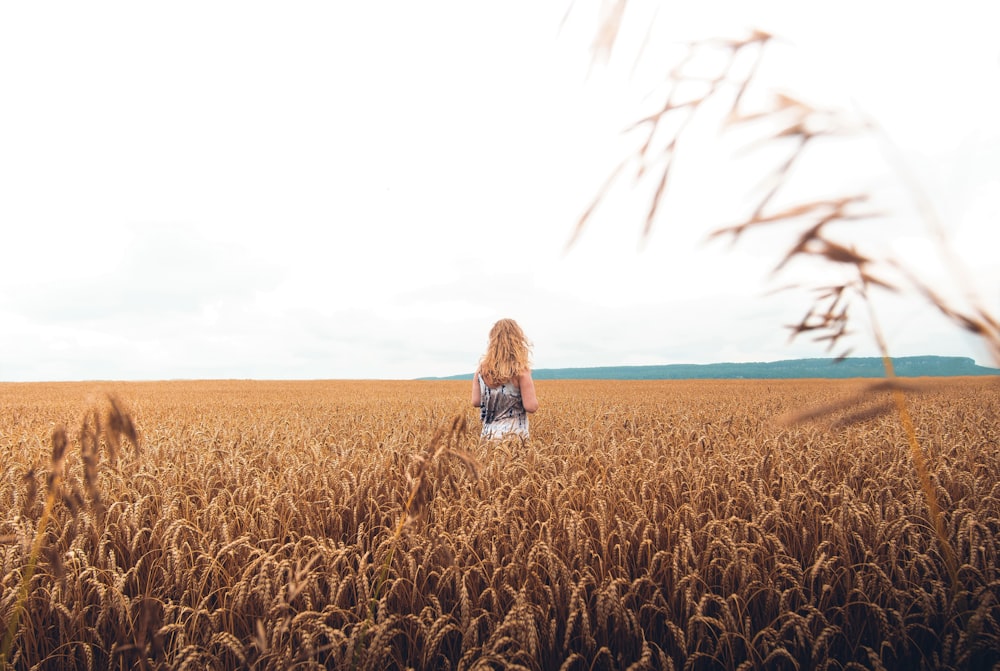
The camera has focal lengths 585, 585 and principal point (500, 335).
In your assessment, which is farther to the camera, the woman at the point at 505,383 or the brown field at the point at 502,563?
the woman at the point at 505,383

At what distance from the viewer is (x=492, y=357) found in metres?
5.95

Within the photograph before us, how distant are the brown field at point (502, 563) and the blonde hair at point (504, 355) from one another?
2.87 feet

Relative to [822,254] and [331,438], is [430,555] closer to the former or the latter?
[822,254]

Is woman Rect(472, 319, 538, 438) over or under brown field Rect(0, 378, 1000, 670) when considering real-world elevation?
Answer: over

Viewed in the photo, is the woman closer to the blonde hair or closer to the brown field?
the blonde hair

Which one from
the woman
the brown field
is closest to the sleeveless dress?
the woman

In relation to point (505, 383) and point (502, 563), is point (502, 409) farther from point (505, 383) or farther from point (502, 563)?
point (502, 563)

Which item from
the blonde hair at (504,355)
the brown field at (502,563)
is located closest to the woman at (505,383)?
the blonde hair at (504,355)

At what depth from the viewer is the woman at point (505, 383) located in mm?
5871

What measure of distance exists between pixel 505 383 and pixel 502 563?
3.15 metres

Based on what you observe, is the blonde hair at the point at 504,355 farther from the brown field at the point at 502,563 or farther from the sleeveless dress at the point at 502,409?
the brown field at the point at 502,563

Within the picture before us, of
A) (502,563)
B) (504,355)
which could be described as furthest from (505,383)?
(502,563)

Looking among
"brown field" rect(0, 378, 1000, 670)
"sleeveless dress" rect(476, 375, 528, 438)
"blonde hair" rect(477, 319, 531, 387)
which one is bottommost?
"brown field" rect(0, 378, 1000, 670)

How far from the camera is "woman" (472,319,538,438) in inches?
231
